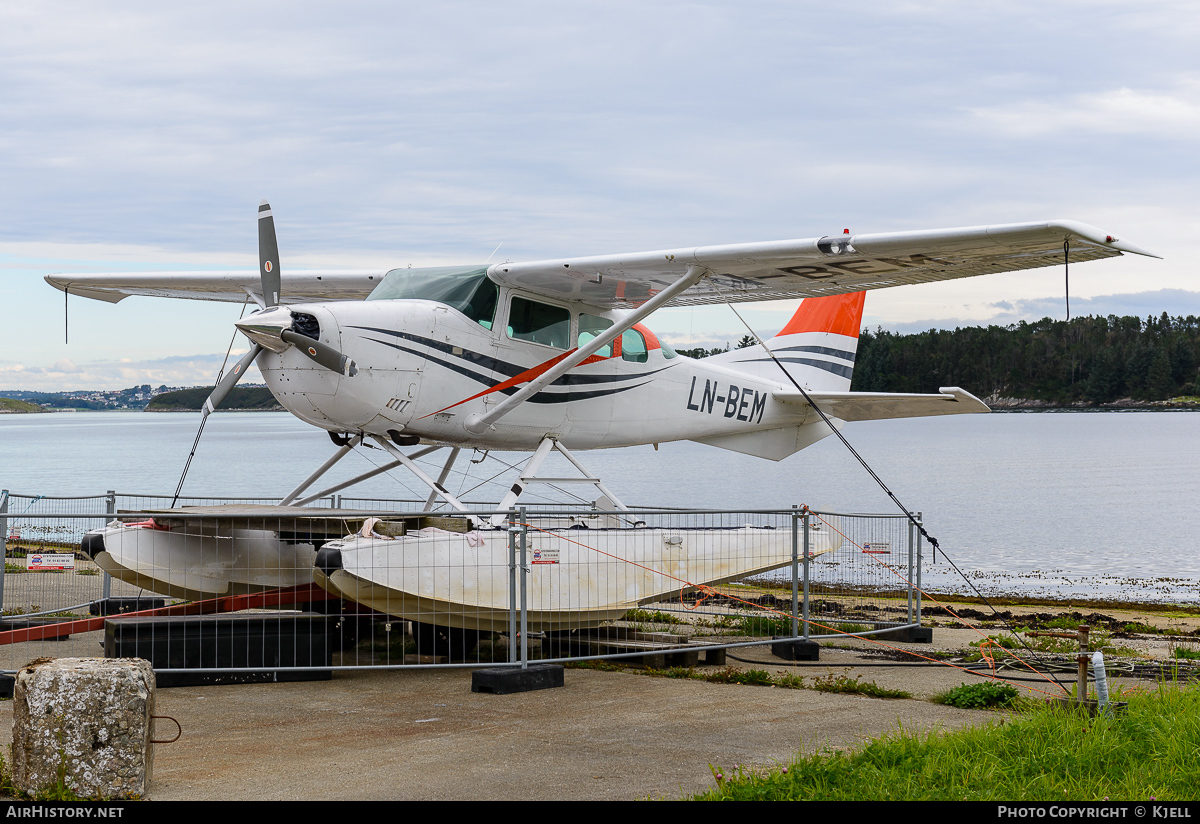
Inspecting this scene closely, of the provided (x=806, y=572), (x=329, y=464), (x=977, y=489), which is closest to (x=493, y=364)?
(x=329, y=464)

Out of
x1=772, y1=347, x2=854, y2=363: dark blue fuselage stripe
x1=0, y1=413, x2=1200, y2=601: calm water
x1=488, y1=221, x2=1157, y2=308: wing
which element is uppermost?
x1=488, y1=221, x2=1157, y2=308: wing

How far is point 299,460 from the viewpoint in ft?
276

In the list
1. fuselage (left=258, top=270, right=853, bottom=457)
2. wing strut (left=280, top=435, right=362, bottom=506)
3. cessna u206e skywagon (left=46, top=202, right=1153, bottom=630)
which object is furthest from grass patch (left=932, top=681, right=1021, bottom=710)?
wing strut (left=280, top=435, right=362, bottom=506)

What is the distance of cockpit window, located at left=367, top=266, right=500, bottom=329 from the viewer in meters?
10.2

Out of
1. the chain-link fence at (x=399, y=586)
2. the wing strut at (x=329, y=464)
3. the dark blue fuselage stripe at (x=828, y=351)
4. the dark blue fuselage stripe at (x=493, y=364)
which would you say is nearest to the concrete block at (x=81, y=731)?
the chain-link fence at (x=399, y=586)

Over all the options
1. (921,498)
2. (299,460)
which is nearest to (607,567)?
(921,498)

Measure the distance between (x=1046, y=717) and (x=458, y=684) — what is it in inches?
171

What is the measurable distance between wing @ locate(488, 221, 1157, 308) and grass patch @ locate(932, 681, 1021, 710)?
10.4ft

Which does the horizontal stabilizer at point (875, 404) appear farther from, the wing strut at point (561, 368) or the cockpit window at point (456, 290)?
the cockpit window at point (456, 290)

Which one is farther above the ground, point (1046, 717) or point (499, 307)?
point (499, 307)

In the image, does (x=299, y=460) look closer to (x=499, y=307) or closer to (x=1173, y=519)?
Result: (x=1173, y=519)

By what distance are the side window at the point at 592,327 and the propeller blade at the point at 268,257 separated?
9.97 ft

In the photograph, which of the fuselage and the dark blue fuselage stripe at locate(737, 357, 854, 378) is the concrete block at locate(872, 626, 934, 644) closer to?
the fuselage

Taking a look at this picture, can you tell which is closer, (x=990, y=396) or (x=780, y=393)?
(x=780, y=393)
